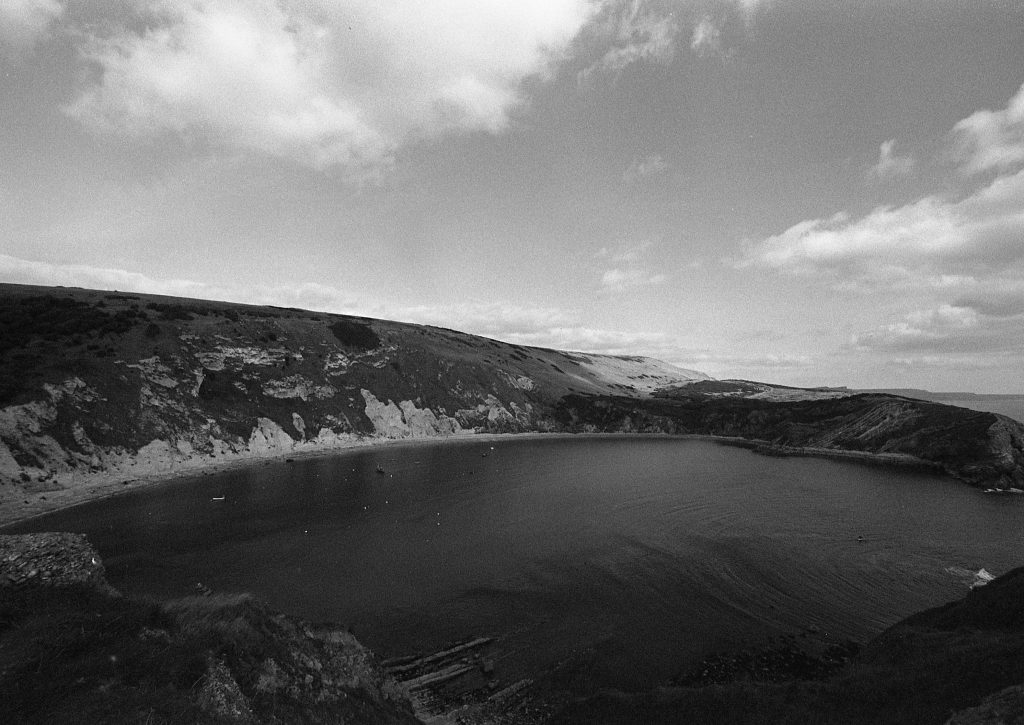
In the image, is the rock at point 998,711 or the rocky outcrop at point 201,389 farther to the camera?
the rocky outcrop at point 201,389

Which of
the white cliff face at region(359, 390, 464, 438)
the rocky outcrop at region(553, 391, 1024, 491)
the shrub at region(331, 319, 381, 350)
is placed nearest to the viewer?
the rocky outcrop at region(553, 391, 1024, 491)

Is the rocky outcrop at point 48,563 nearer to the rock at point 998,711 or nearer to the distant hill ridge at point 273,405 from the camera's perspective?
the rock at point 998,711

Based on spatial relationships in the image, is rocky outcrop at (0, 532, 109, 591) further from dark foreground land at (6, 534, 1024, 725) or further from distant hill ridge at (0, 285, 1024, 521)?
distant hill ridge at (0, 285, 1024, 521)

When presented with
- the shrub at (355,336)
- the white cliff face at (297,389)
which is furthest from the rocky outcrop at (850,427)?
the white cliff face at (297,389)

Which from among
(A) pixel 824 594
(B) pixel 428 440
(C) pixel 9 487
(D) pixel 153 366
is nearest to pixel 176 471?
(C) pixel 9 487

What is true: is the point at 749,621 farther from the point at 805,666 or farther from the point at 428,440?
the point at 428,440

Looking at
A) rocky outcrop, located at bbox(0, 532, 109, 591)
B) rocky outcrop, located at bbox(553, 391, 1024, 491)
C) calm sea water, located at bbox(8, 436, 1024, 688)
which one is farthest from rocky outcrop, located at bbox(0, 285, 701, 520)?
rocky outcrop, located at bbox(0, 532, 109, 591)

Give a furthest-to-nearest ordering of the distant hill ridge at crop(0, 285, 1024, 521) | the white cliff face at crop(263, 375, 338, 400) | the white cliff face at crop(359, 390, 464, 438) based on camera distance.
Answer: the white cliff face at crop(359, 390, 464, 438)
the white cliff face at crop(263, 375, 338, 400)
the distant hill ridge at crop(0, 285, 1024, 521)
